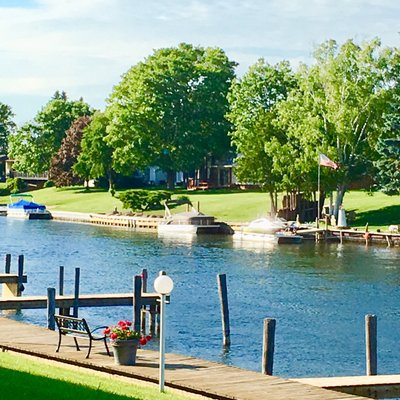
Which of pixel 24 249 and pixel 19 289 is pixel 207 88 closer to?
pixel 24 249

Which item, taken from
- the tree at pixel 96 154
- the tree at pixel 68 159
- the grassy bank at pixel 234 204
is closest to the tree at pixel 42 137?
the tree at pixel 68 159

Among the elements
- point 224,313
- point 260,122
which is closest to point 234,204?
point 260,122

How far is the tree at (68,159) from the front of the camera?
158250 millimetres

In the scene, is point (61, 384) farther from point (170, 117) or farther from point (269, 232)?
point (170, 117)

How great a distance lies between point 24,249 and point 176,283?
Answer: 1036 inches

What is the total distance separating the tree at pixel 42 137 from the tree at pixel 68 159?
11.4 metres

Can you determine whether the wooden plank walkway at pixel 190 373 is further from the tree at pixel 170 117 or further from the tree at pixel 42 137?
the tree at pixel 42 137

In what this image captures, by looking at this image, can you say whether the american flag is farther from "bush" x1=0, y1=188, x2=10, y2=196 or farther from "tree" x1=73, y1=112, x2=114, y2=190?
"bush" x1=0, y1=188, x2=10, y2=196

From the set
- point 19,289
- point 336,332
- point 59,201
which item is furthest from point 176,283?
point 59,201

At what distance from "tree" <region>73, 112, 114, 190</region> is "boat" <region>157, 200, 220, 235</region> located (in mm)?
34374

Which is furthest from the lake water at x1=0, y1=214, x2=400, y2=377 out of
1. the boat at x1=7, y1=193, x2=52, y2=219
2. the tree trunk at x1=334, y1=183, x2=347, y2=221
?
the boat at x1=7, y1=193, x2=52, y2=219

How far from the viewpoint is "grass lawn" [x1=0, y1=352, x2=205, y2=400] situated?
21.0 metres

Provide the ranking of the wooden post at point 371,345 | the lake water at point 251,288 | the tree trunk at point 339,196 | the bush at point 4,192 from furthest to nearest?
the bush at point 4,192, the tree trunk at point 339,196, the lake water at point 251,288, the wooden post at point 371,345

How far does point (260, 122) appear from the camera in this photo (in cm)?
10956
